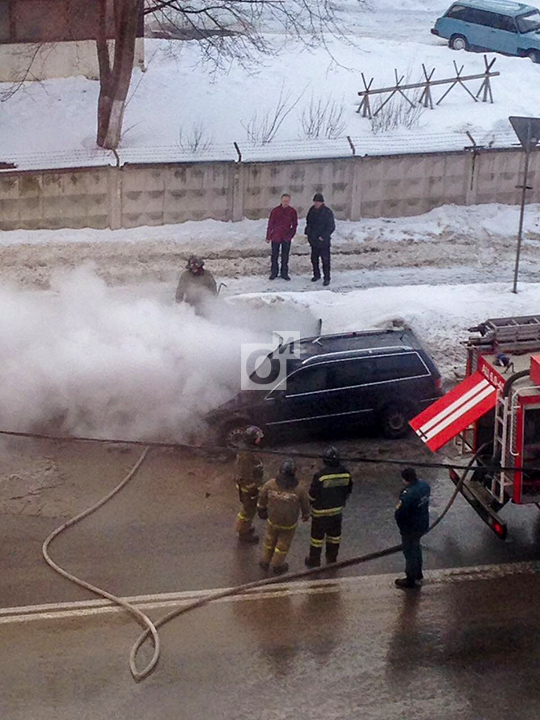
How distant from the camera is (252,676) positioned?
921cm

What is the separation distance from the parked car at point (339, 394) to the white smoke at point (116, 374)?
2.08 feet

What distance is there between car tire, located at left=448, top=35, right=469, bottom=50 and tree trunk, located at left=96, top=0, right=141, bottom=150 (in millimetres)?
11454

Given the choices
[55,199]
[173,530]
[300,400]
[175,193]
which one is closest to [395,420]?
[300,400]

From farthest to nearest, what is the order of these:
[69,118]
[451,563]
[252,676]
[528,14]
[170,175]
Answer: [528,14]
[69,118]
[170,175]
[451,563]
[252,676]

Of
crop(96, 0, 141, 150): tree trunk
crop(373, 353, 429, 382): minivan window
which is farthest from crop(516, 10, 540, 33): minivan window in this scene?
crop(373, 353, 429, 382): minivan window

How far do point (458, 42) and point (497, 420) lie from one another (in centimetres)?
2141

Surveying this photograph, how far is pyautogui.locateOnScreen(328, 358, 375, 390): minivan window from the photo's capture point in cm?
1310

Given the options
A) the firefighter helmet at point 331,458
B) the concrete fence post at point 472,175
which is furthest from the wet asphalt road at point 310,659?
the concrete fence post at point 472,175

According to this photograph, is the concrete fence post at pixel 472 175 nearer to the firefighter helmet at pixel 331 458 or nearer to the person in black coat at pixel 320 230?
the person in black coat at pixel 320 230

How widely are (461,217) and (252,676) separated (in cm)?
1390

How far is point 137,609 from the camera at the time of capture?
33.1 ft

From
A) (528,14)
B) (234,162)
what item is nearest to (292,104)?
(234,162)

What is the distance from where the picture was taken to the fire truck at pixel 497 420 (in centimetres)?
1054

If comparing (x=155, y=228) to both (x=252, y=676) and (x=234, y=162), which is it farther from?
(x=252, y=676)
